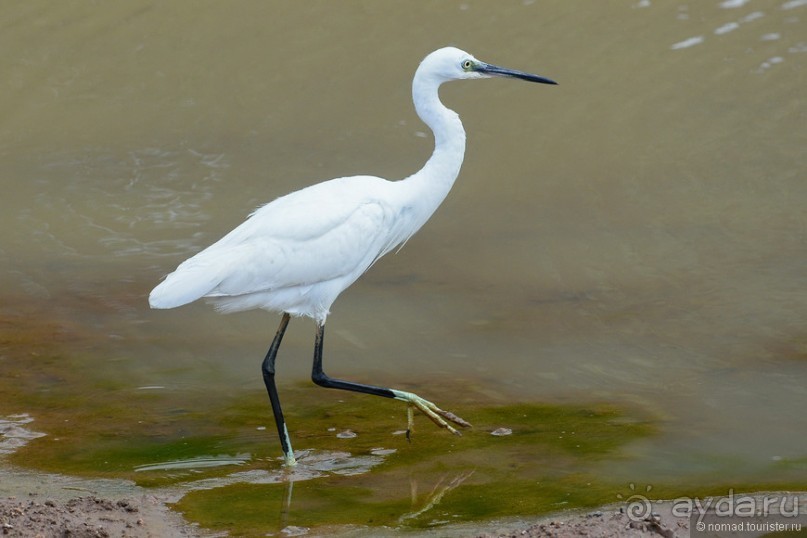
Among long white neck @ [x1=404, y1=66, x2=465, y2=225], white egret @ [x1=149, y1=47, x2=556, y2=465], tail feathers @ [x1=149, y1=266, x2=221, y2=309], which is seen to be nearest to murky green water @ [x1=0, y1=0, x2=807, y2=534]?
white egret @ [x1=149, y1=47, x2=556, y2=465]

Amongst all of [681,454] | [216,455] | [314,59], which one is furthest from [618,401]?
[314,59]

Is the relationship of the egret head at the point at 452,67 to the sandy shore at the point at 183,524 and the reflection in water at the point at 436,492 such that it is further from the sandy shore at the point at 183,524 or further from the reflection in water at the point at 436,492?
the sandy shore at the point at 183,524

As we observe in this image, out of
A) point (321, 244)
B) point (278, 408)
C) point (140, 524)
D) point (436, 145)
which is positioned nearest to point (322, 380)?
point (278, 408)

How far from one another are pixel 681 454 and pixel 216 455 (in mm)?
2221

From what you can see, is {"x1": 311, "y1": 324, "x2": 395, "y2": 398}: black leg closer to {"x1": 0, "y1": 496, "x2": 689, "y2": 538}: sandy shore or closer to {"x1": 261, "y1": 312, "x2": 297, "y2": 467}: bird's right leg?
{"x1": 261, "y1": 312, "x2": 297, "y2": 467}: bird's right leg

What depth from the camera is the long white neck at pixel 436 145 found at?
5.83 metres

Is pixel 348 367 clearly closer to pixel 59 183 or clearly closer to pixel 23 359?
pixel 23 359

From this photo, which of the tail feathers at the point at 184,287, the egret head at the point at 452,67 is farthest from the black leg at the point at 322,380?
the egret head at the point at 452,67

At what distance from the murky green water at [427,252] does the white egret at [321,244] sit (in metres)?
0.59

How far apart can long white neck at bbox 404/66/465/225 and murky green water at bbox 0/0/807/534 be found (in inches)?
43.2

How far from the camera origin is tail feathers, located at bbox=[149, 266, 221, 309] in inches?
214

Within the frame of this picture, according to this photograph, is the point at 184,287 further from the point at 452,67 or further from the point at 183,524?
the point at 452,67

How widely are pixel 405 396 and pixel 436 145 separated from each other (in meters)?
1.32

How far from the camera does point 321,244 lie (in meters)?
5.71
